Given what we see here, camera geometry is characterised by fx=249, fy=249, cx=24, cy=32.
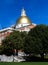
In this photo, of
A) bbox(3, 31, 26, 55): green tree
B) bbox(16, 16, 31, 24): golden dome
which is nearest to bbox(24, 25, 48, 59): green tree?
bbox(3, 31, 26, 55): green tree

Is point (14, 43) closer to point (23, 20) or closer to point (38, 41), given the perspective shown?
point (38, 41)

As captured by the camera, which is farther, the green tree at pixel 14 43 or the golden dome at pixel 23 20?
the golden dome at pixel 23 20

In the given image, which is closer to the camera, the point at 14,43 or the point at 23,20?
the point at 14,43

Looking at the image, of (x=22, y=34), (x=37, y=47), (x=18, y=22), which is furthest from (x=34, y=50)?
(x=18, y=22)

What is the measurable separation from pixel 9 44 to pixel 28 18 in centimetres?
5823

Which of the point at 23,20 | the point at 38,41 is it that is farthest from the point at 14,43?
the point at 23,20

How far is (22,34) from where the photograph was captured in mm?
89438

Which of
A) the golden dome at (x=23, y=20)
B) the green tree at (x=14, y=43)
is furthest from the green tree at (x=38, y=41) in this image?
the golden dome at (x=23, y=20)

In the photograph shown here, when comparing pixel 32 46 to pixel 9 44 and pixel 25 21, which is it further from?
pixel 25 21

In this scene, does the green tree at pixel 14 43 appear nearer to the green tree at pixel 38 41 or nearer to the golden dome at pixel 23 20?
the green tree at pixel 38 41

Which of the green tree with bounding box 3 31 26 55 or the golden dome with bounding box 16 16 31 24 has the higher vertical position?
the golden dome with bounding box 16 16 31 24

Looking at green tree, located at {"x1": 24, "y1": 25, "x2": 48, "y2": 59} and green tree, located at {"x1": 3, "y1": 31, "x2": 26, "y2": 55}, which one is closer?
green tree, located at {"x1": 24, "y1": 25, "x2": 48, "y2": 59}

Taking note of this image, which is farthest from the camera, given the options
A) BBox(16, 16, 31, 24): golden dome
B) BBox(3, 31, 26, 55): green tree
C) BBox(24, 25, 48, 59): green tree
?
BBox(16, 16, 31, 24): golden dome

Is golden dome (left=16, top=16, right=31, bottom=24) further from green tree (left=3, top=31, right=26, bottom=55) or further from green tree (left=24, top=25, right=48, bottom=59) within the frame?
green tree (left=24, top=25, right=48, bottom=59)
